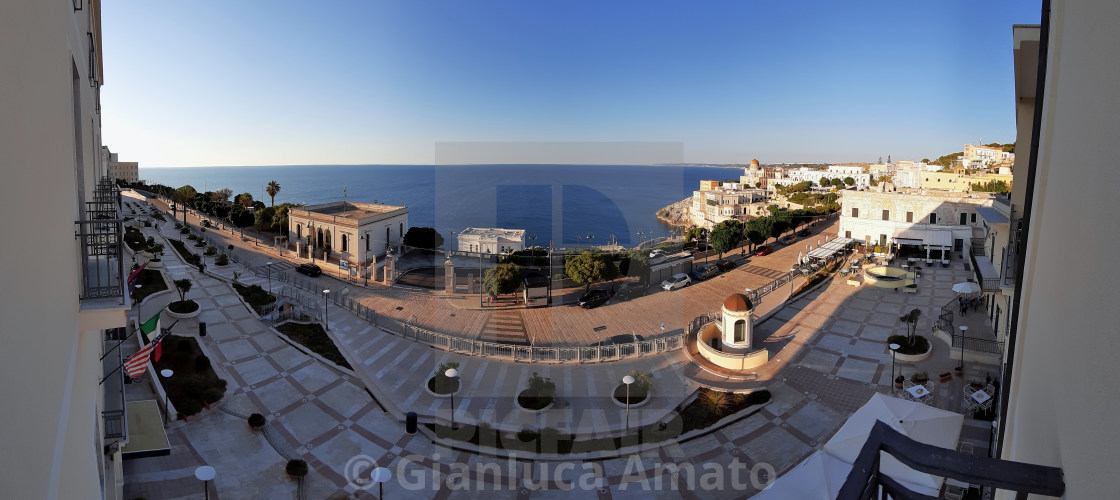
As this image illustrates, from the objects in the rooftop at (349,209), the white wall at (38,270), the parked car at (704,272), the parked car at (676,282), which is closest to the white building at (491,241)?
the rooftop at (349,209)

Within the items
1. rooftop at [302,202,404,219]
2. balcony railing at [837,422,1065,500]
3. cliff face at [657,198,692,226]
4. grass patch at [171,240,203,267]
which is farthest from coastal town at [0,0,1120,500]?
cliff face at [657,198,692,226]

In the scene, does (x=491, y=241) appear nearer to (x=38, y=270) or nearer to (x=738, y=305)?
(x=738, y=305)

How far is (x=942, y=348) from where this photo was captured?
17.1 m

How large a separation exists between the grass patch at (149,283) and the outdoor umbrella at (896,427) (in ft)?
83.9

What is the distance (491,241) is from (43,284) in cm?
3475

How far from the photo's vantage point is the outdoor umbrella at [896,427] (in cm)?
905

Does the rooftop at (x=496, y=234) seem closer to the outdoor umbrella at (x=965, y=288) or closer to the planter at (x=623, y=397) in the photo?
the planter at (x=623, y=397)

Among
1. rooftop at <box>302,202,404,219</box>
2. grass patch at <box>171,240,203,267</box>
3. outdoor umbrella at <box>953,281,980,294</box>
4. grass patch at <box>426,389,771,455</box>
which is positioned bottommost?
grass patch at <box>426,389,771,455</box>

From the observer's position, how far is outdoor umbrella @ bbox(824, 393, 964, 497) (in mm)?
9055

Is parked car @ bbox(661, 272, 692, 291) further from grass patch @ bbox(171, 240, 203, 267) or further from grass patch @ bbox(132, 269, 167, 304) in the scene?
grass patch @ bbox(171, 240, 203, 267)

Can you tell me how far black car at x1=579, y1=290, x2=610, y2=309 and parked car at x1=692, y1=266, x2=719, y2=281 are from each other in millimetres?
7108

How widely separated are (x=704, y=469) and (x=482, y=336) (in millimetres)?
10975

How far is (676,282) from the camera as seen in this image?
90.6 ft

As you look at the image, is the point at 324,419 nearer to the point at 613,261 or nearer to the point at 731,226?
the point at 613,261
